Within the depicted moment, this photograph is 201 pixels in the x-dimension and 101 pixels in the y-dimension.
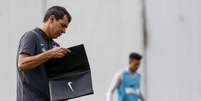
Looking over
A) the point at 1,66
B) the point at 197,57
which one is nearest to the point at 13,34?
the point at 1,66

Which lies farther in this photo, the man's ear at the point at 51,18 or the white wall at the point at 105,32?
the white wall at the point at 105,32

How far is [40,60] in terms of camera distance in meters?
6.12

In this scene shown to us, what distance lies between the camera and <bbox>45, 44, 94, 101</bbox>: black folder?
6398 mm

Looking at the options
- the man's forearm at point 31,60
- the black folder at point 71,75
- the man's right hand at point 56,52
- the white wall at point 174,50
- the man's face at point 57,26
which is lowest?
the white wall at point 174,50

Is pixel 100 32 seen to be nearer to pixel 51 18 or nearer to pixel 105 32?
pixel 105 32

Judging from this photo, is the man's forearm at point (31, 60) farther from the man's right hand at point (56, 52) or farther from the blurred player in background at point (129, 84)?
the blurred player in background at point (129, 84)

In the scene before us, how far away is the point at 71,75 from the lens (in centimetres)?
646

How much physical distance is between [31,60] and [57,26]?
0.34 metres

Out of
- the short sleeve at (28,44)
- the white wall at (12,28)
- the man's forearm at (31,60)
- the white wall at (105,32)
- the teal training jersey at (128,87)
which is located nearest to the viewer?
the man's forearm at (31,60)

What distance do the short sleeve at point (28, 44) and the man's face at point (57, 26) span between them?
0.14m

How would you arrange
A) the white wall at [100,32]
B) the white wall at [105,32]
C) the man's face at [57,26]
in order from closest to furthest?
the man's face at [57,26] → the white wall at [100,32] → the white wall at [105,32]

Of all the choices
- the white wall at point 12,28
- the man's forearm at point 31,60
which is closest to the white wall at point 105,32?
the white wall at point 12,28

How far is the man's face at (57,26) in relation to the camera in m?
6.36

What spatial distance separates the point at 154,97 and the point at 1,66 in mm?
2523
